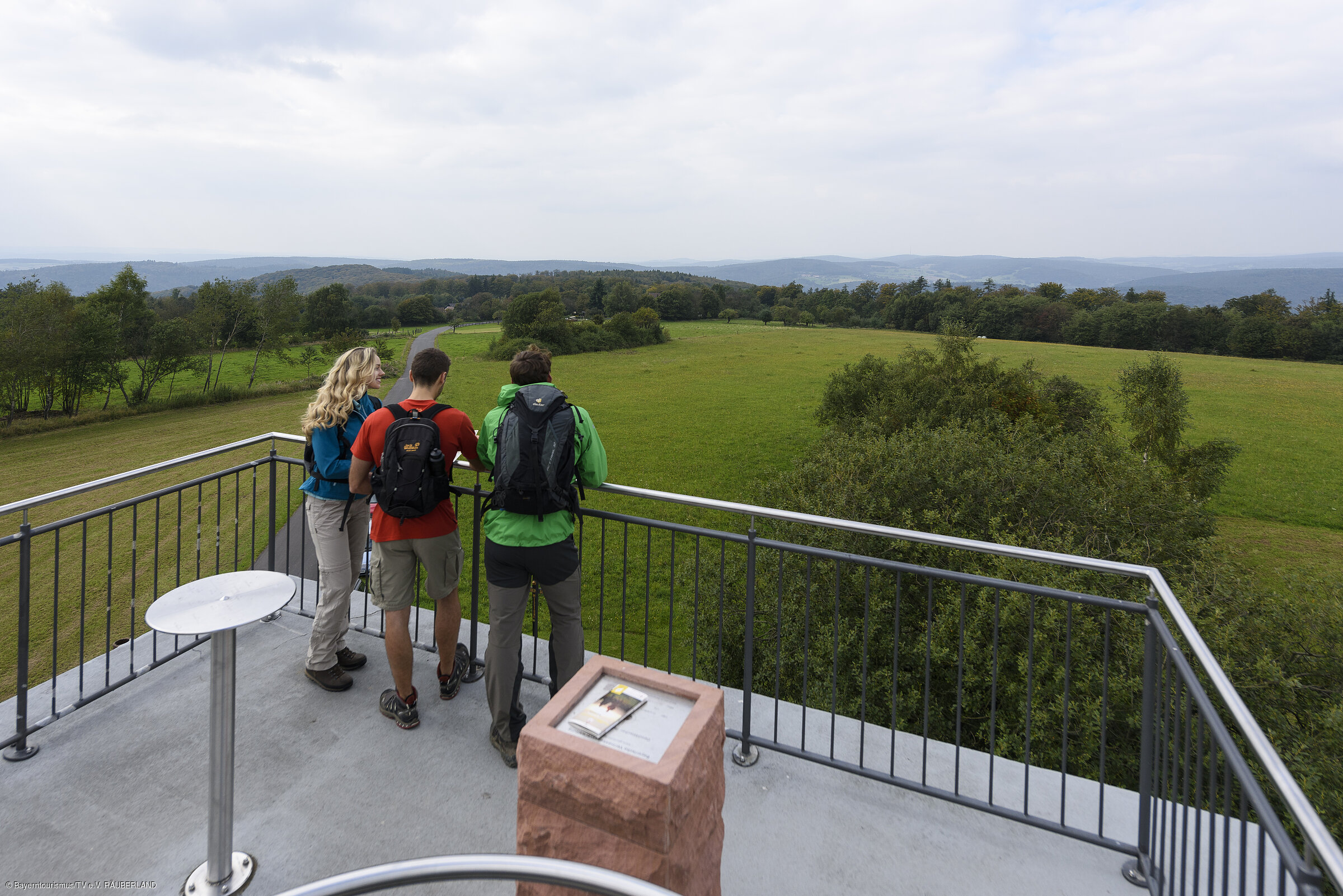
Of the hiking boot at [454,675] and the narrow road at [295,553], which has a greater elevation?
the hiking boot at [454,675]

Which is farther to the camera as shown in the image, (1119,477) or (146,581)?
(146,581)

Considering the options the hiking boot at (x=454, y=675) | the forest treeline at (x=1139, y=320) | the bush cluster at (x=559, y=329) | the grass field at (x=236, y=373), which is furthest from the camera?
the bush cluster at (x=559, y=329)

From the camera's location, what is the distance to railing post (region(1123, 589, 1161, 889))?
9.52 feet

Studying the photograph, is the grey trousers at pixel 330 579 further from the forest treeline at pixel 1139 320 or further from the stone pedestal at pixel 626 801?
the forest treeline at pixel 1139 320

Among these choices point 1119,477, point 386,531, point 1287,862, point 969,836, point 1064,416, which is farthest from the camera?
point 1064,416

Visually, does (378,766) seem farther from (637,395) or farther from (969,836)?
(637,395)

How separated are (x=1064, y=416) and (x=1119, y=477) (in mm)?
11831

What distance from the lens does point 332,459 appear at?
402 centimetres

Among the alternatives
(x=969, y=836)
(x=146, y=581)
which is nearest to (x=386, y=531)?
(x=969, y=836)

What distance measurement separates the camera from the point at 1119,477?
16.9 meters

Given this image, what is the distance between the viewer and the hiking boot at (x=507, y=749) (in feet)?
11.7

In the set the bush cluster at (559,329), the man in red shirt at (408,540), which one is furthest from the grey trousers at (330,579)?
the bush cluster at (559,329)

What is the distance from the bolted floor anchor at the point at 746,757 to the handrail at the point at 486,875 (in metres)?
2.43

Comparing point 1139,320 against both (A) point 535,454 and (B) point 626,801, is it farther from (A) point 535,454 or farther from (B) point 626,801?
(B) point 626,801
